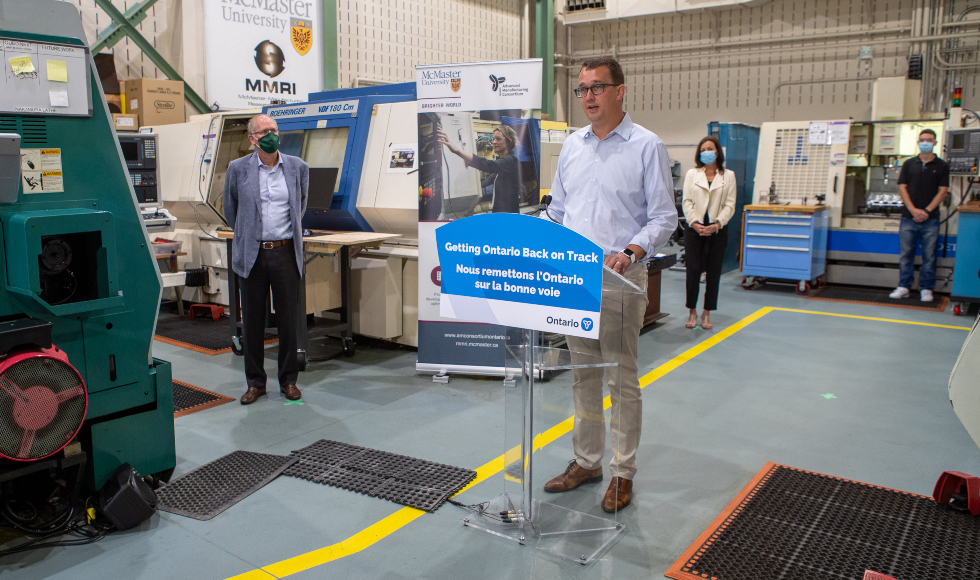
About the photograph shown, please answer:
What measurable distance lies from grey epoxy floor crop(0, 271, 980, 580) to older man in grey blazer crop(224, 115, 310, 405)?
350 mm

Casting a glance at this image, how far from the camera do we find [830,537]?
2.65m

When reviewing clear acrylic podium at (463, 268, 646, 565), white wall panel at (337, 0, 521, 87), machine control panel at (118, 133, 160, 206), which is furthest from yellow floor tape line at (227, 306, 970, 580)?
white wall panel at (337, 0, 521, 87)

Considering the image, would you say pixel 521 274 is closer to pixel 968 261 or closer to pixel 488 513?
pixel 488 513

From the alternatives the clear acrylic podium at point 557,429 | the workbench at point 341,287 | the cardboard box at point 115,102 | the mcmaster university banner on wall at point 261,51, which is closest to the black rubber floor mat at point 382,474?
the clear acrylic podium at point 557,429

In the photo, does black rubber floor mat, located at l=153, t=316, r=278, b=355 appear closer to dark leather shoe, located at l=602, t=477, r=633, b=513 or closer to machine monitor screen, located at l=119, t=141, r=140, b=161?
machine monitor screen, located at l=119, t=141, r=140, b=161

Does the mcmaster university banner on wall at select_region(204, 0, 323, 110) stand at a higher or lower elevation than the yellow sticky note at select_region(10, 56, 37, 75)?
higher

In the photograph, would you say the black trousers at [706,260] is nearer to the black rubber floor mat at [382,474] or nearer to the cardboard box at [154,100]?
the black rubber floor mat at [382,474]

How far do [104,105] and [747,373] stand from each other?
409 centimetres

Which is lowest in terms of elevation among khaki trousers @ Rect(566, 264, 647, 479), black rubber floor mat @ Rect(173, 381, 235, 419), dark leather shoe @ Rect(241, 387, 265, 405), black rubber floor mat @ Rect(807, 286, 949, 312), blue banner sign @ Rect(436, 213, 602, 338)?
black rubber floor mat @ Rect(173, 381, 235, 419)

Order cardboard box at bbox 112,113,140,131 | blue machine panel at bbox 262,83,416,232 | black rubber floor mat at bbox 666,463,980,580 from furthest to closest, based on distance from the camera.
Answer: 1. cardboard box at bbox 112,113,140,131
2. blue machine panel at bbox 262,83,416,232
3. black rubber floor mat at bbox 666,463,980,580

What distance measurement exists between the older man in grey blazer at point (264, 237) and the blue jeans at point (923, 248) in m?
6.24

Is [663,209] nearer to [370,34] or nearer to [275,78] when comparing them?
[275,78]

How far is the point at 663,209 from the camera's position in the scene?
270 centimetres

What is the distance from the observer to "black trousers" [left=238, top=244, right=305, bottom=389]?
163 inches
